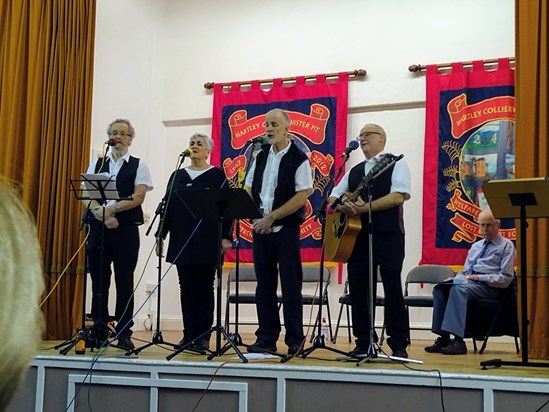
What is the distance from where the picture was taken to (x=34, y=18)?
18.8 ft

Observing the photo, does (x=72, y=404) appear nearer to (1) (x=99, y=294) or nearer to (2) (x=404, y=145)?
(1) (x=99, y=294)

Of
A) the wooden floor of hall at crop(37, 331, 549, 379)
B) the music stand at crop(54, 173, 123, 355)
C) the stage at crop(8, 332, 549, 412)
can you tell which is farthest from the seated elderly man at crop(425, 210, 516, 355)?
the music stand at crop(54, 173, 123, 355)

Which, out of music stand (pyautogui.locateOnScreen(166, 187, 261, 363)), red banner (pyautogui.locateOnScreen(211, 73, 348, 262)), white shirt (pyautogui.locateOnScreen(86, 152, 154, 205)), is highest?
red banner (pyautogui.locateOnScreen(211, 73, 348, 262))

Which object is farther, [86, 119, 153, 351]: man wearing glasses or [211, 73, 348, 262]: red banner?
[211, 73, 348, 262]: red banner

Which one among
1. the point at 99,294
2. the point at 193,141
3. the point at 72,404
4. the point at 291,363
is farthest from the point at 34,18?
the point at 291,363

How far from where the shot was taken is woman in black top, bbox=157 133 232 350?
454 cm

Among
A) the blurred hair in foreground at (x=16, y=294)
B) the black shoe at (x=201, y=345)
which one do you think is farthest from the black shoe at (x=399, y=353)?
the blurred hair in foreground at (x=16, y=294)

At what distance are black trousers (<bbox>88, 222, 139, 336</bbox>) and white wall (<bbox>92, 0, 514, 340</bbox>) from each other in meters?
1.80

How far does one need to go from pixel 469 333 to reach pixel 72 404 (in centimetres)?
286

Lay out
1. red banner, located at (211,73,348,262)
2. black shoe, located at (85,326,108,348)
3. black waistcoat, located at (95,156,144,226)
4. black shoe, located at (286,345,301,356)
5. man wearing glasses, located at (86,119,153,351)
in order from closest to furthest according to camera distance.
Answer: black shoe, located at (286,345,301,356) < black shoe, located at (85,326,108,348) < man wearing glasses, located at (86,119,153,351) < black waistcoat, located at (95,156,144,226) < red banner, located at (211,73,348,262)

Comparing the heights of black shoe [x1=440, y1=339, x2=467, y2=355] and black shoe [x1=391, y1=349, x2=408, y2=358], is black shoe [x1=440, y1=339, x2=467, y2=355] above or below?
below

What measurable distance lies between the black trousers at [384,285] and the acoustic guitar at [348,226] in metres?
0.08

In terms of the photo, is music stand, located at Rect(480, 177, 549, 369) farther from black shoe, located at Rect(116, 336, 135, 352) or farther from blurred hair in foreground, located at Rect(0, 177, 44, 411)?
blurred hair in foreground, located at Rect(0, 177, 44, 411)

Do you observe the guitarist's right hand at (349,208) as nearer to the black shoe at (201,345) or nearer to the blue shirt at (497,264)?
the black shoe at (201,345)
